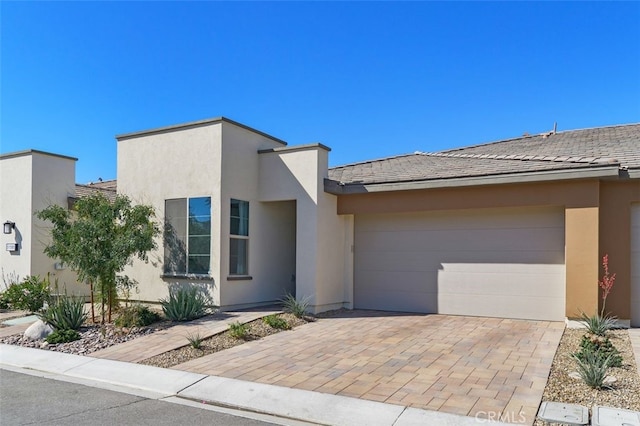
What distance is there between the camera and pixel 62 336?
376 inches

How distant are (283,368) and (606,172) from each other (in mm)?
7548

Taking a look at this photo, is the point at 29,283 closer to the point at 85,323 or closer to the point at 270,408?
the point at 85,323

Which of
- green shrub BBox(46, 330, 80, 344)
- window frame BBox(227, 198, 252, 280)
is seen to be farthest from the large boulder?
window frame BBox(227, 198, 252, 280)

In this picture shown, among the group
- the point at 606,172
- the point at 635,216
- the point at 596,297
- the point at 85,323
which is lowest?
the point at 85,323

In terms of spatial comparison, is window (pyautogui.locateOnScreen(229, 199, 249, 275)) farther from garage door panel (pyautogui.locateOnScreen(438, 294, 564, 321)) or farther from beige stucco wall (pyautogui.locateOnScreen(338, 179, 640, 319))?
beige stucco wall (pyautogui.locateOnScreen(338, 179, 640, 319))

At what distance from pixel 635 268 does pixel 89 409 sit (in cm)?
1051

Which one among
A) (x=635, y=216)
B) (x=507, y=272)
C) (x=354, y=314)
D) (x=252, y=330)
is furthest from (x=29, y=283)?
(x=635, y=216)

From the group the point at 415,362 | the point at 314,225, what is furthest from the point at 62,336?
the point at 415,362

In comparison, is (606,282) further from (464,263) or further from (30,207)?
(30,207)

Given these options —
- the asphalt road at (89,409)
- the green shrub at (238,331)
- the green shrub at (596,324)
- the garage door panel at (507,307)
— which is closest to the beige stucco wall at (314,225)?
the garage door panel at (507,307)

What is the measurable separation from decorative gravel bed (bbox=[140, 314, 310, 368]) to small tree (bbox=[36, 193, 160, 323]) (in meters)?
3.03

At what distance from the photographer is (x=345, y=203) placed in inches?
517

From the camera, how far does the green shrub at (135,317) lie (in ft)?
33.6

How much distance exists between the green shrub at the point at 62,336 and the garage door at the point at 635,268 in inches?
450
